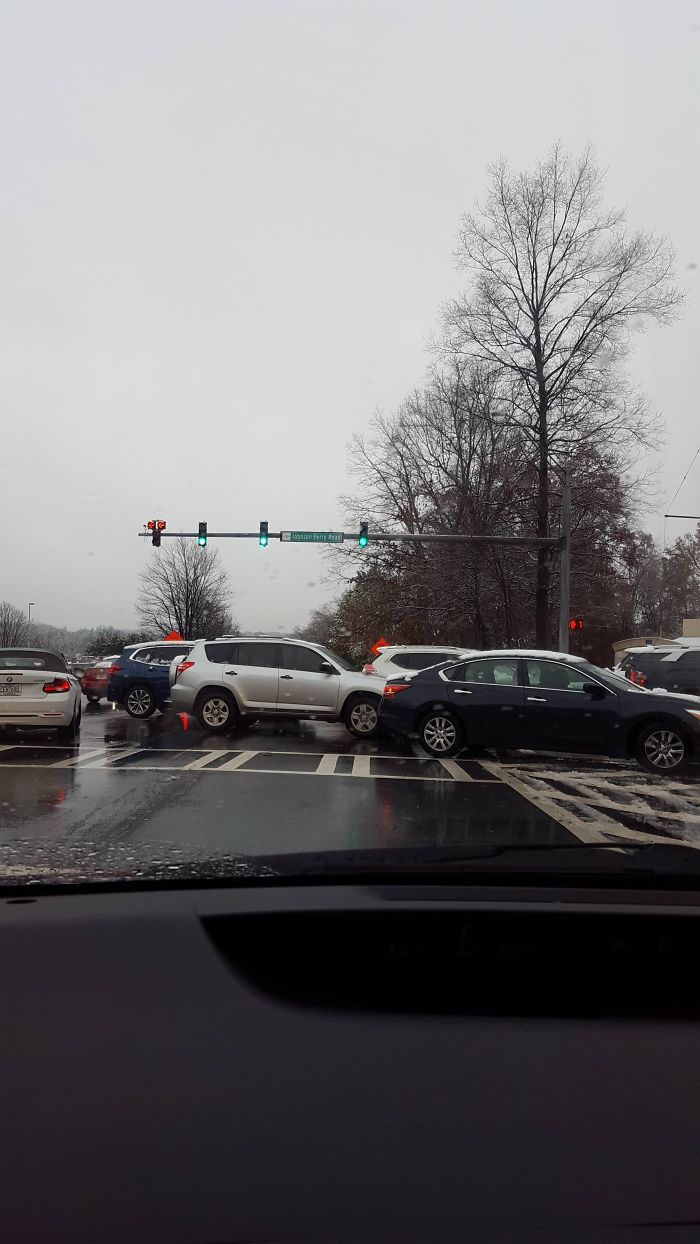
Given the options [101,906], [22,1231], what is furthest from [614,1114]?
[101,906]

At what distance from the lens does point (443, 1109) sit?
1732 mm

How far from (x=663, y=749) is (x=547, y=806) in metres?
3.79

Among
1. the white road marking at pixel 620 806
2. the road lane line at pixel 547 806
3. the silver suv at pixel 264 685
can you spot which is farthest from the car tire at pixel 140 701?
the white road marking at pixel 620 806

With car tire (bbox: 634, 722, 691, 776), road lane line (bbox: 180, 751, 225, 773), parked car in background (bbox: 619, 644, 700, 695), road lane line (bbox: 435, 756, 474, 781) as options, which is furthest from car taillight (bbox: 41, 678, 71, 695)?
parked car in background (bbox: 619, 644, 700, 695)

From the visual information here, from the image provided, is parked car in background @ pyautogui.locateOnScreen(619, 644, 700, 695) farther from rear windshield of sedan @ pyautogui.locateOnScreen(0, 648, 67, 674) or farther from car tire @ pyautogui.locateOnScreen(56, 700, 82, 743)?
rear windshield of sedan @ pyautogui.locateOnScreen(0, 648, 67, 674)

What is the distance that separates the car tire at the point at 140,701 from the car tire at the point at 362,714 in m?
5.97

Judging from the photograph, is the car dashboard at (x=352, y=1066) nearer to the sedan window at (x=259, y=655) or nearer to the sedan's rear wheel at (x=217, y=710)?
the sedan's rear wheel at (x=217, y=710)

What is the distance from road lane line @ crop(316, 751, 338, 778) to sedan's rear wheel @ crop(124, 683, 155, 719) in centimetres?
749

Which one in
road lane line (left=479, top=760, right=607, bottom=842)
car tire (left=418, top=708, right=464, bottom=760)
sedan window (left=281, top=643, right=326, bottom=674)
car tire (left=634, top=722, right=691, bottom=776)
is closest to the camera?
road lane line (left=479, top=760, right=607, bottom=842)

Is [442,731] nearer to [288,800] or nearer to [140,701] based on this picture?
[288,800]

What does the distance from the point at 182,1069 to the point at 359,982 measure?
482mm

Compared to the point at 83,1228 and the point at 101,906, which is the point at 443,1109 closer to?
the point at 83,1228

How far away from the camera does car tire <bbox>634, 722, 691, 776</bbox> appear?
11.4m

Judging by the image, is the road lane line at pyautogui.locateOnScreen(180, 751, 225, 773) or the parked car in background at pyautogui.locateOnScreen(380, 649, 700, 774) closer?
the road lane line at pyautogui.locateOnScreen(180, 751, 225, 773)
